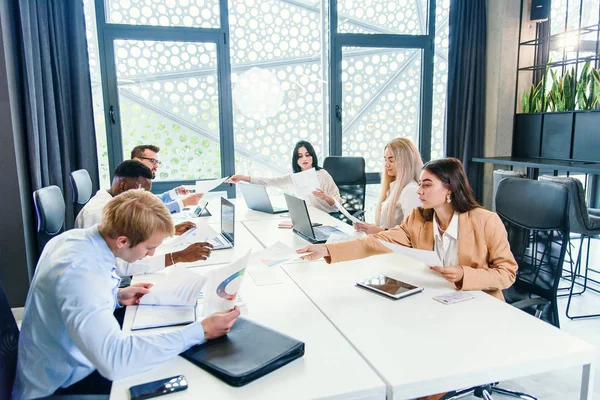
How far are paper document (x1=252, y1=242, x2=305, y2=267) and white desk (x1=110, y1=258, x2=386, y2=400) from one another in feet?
0.85

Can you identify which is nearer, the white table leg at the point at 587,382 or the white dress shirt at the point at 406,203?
the white table leg at the point at 587,382

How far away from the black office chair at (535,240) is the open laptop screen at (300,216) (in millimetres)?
913

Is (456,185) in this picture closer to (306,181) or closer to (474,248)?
→ (474,248)

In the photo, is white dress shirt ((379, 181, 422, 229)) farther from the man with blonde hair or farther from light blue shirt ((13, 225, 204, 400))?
light blue shirt ((13, 225, 204, 400))

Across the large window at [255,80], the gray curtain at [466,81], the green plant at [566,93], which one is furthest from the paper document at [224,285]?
the gray curtain at [466,81]

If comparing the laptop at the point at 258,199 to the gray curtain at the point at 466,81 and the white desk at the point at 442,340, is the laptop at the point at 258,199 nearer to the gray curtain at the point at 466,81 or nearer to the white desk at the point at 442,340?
the white desk at the point at 442,340

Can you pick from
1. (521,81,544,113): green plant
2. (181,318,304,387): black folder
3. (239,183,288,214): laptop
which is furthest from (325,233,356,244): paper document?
(521,81,544,113): green plant

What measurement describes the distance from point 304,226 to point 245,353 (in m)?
1.30

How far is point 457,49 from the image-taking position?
14.7ft

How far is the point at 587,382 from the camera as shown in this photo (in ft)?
3.86

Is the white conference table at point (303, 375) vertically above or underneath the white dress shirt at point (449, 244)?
underneath

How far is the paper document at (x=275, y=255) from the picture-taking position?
153 centimetres

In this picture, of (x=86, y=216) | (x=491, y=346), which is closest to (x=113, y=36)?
(x=86, y=216)

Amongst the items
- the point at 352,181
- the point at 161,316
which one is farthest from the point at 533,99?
the point at 161,316
